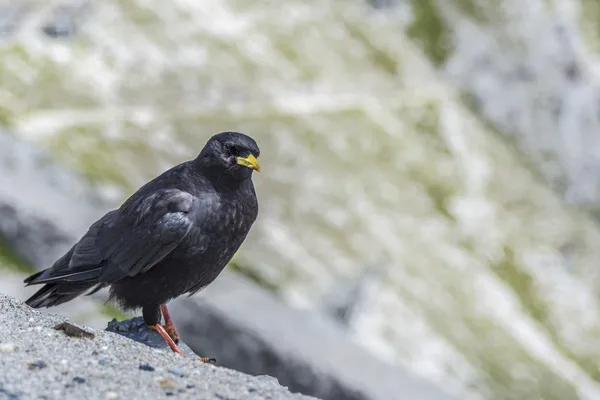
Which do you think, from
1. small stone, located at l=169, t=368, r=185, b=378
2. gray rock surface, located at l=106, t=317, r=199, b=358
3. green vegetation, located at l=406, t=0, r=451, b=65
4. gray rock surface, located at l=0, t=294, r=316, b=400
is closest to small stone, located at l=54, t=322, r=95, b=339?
gray rock surface, located at l=0, t=294, r=316, b=400

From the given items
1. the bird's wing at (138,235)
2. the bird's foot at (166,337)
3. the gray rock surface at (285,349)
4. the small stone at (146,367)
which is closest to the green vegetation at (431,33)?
the gray rock surface at (285,349)

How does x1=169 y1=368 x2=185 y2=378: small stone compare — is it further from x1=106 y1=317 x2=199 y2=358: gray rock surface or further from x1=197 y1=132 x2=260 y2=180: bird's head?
x1=197 y1=132 x2=260 y2=180: bird's head

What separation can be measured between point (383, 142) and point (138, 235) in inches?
2319

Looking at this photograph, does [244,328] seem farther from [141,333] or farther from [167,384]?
[167,384]

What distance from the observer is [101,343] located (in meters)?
8.96

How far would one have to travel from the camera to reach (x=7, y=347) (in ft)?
27.9

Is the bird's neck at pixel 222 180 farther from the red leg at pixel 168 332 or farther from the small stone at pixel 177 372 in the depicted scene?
the small stone at pixel 177 372

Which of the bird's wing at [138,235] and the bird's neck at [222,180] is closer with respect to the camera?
the bird's wing at [138,235]

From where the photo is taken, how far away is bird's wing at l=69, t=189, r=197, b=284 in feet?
33.0

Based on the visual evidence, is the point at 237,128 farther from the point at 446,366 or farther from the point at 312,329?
the point at 312,329

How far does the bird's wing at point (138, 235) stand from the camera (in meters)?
10.0

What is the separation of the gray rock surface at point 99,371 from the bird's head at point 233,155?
87.1 inches

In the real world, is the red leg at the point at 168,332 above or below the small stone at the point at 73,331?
above

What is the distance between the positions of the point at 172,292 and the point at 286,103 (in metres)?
57.7
